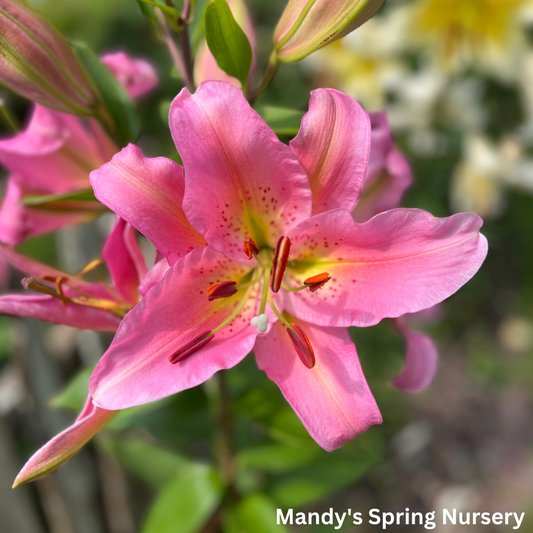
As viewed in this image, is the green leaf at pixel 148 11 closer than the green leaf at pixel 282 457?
Yes

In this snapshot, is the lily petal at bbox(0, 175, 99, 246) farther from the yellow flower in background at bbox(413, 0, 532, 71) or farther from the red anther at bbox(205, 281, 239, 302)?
the yellow flower in background at bbox(413, 0, 532, 71)

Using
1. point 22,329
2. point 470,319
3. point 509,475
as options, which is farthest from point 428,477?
point 22,329

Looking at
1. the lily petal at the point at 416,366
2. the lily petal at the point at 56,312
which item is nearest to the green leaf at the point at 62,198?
the lily petal at the point at 56,312

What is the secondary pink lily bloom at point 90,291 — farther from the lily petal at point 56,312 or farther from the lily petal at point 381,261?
the lily petal at point 381,261

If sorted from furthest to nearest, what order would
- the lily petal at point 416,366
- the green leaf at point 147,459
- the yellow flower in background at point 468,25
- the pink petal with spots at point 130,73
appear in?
the yellow flower in background at point 468,25
the green leaf at point 147,459
the pink petal with spots at point 130,73
the lily petal at point 416,366

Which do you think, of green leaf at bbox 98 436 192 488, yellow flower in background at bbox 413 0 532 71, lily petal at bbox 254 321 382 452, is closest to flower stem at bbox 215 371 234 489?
green leaf at bbox 98 436 192 488

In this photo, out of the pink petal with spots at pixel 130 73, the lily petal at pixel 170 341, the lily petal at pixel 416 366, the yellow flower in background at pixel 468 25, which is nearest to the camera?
the lily petal at pixel 170 341

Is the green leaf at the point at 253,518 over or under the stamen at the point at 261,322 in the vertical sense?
under
